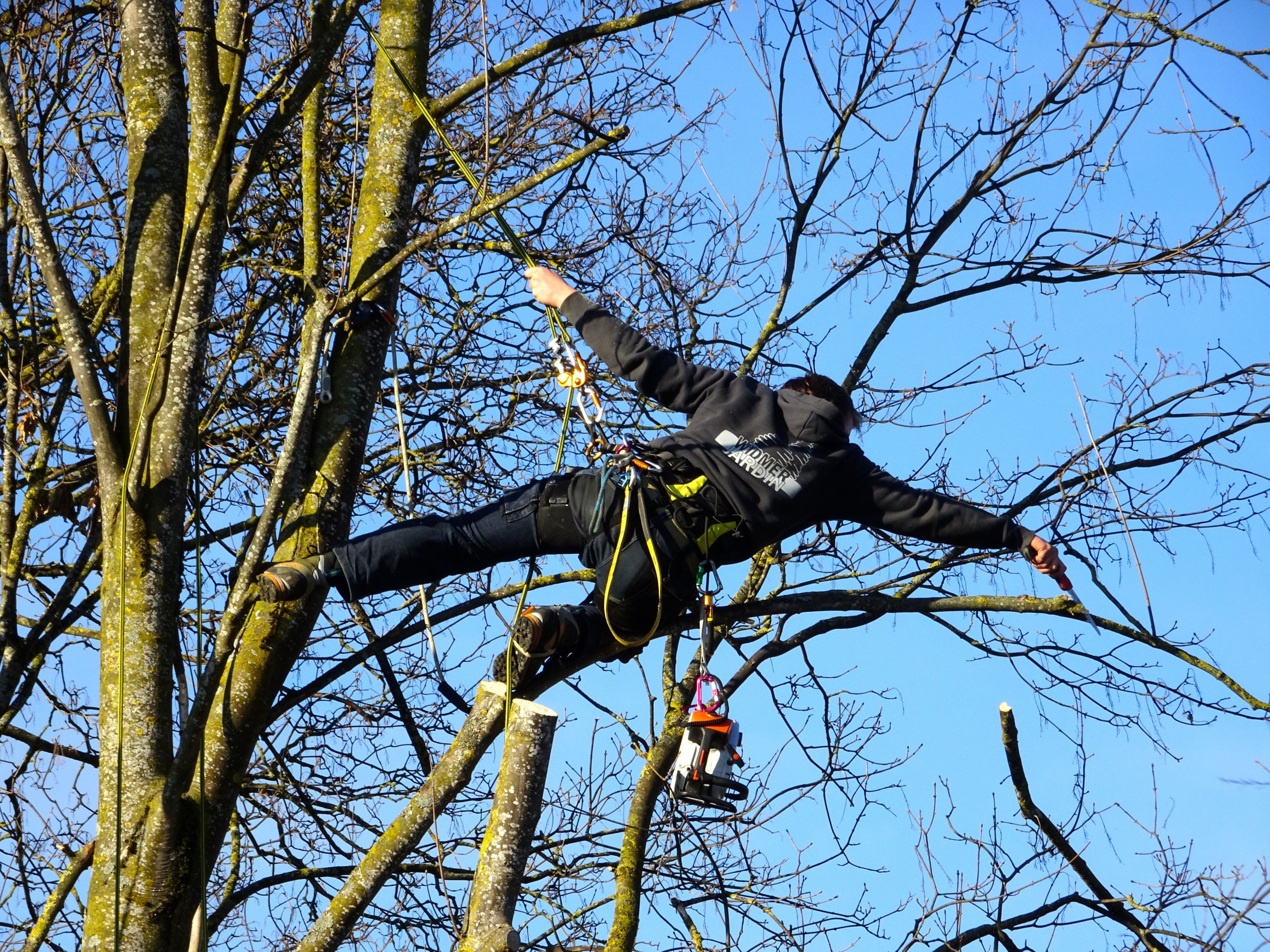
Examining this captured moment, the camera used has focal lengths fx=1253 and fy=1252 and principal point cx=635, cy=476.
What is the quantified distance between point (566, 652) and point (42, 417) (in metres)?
2.97

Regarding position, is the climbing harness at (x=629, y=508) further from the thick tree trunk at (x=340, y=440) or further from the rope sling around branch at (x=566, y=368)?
the thick tree trunk at (x=340, y=440)

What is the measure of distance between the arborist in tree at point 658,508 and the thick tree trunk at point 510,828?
82cm

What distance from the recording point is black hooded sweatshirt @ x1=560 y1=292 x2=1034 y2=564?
421 cm

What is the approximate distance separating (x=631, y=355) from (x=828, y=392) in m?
0.74

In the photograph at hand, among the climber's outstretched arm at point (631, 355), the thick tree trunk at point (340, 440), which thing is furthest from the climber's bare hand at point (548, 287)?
the thick tree trunk at point (340, 440)

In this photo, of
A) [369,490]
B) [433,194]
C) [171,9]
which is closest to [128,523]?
[369,490]

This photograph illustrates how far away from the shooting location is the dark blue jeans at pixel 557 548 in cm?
414

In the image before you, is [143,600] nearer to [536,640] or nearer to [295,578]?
[295,578]

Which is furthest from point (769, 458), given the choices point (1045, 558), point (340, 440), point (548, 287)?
point (340, 440)

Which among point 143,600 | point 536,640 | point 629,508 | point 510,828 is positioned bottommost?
point 510,828

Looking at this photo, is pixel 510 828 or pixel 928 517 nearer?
pixel 510 828

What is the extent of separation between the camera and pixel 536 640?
3.80 metres

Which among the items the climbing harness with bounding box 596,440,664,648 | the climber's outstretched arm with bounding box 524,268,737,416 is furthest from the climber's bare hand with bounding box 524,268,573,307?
the climbing harness with bounding box 596,440,664,648

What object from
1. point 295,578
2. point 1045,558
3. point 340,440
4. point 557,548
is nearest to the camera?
point 295,578
